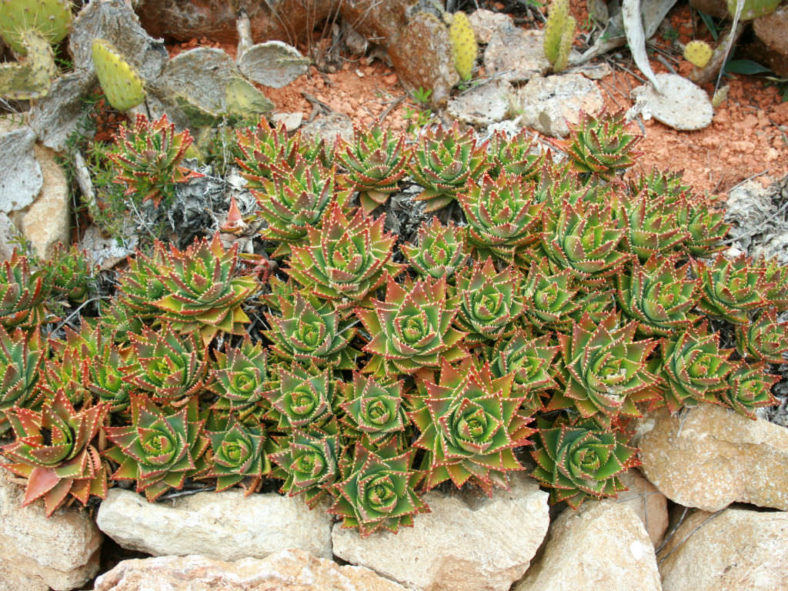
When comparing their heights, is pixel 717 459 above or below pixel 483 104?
below

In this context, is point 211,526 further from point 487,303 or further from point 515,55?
point 515,55

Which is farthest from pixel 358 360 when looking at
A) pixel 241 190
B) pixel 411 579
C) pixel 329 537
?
pixel 241 190

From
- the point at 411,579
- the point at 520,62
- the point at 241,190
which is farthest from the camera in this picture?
the point at 520,62

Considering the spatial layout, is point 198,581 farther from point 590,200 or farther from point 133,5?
point 133,5

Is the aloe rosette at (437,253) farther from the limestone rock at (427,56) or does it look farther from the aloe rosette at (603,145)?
the limestone rock at (427,56)

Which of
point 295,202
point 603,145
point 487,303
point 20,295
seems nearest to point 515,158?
point 603,145

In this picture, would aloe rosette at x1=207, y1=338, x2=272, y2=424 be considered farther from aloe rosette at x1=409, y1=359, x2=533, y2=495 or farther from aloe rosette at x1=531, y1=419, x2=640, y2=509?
aloe rosette at x1=531, y1=419, x2=640, y2=509
